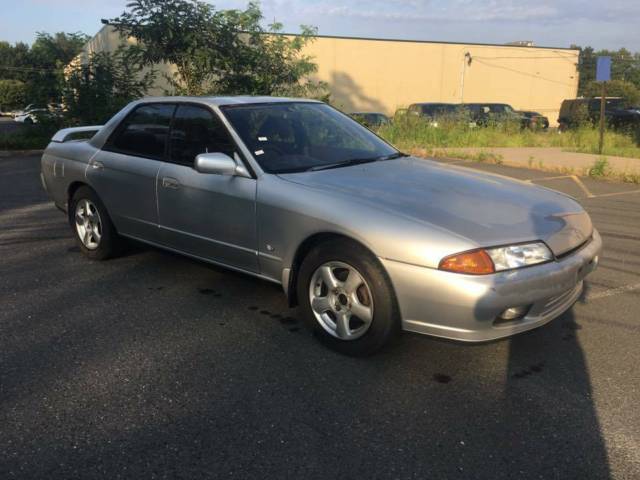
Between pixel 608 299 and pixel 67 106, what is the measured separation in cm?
1546

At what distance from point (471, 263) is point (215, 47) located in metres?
12.1

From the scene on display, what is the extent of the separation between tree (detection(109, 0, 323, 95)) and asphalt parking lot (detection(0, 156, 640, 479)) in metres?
9.72

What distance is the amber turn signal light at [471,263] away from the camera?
9.53 feet

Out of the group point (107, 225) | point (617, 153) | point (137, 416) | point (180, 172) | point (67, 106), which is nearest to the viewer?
point (137, 416)

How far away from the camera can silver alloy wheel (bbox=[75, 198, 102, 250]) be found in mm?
5215

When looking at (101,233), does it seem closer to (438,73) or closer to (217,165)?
(217,165)

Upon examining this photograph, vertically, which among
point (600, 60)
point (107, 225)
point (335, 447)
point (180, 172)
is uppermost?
point (600, 60)

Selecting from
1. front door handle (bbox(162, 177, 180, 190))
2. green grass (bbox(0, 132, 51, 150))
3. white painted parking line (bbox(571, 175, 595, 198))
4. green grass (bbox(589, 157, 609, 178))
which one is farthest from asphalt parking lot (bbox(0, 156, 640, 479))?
green grass (bbox(0, 132, 51, 150))

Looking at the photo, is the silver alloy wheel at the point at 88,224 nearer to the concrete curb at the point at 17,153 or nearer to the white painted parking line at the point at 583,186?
the white painted parking line at the point at 583,186

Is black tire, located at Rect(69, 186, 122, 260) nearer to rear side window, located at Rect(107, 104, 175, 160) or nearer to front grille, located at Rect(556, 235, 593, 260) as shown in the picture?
rear side window, located at Rect(107, 104, 175, 160)

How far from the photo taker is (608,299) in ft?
14.7

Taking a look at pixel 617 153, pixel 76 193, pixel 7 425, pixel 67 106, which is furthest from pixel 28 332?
pixel 617 153

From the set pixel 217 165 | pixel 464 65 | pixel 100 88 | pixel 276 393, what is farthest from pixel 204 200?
pixel 464 65

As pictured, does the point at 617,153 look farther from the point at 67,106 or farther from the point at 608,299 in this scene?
the point at 67,106
